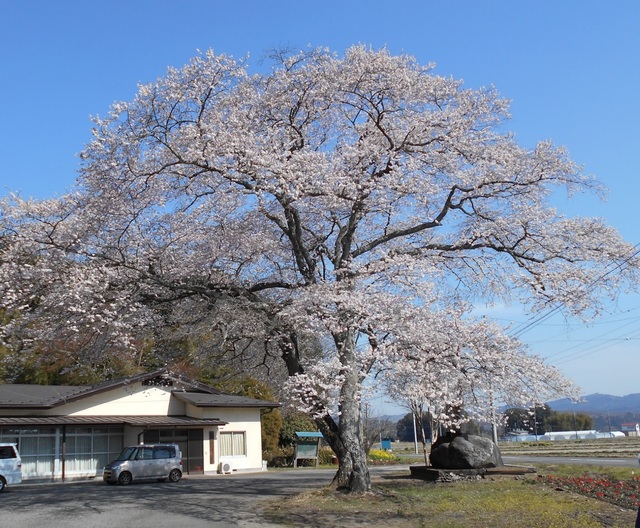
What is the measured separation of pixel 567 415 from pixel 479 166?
92.5 metres

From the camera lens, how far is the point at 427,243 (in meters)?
18.2

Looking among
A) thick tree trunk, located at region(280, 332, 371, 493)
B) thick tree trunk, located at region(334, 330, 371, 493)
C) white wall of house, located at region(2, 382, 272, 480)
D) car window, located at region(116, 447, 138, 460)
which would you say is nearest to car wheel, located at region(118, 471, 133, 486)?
car window, located at region(116, 447, 138, 460)

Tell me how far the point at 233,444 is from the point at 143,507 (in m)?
17.2

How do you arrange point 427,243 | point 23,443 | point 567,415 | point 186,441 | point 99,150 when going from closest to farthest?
point 99,150, point 427,243, point 23,443, point 186,441, point 567,415

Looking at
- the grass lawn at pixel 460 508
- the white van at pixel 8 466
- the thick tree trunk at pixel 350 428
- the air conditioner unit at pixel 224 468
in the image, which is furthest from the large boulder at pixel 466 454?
the air conditioner unit at pixel 224 468

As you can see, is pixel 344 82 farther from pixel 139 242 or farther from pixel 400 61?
pixel 139 242

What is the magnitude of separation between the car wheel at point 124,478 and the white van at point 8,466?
337 cm

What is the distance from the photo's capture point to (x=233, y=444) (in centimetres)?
3234

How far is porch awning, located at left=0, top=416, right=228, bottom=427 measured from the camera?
25156mm

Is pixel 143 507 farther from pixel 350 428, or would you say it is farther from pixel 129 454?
pixel 129 454

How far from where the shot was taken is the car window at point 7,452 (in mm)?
21997

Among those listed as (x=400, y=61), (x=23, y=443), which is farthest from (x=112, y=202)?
(x=23, y=443)

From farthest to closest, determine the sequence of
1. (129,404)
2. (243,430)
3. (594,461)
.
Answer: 1. (243,430)
2. (129,404)
3. (594,461)

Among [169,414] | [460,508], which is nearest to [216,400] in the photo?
[169,414]
